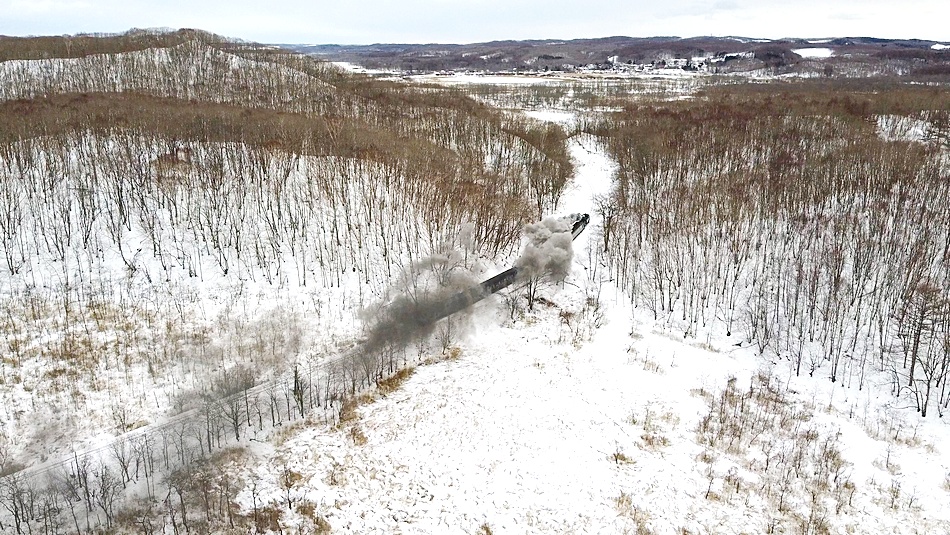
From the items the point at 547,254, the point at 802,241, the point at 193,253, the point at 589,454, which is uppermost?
the point at 802,241

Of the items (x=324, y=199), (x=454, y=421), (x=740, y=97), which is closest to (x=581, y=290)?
(x=454, y=421)

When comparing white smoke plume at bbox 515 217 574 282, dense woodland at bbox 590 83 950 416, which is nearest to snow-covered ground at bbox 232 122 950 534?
dense woodland at bbox 590 83 950 416

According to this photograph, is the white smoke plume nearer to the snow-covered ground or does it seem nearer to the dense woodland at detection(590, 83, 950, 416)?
the dense woodland at detection(590, 83, 950, 416)

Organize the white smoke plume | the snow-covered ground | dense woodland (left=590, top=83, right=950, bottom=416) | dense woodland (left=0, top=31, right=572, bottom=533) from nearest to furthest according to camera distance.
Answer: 1. the snow-covered ground
2. dense woodland (left=0, top=31, right=572, bottom=533)
3. dense woodland (left=590, top=83, right=950, bottom=416)
4. the white smoke plume

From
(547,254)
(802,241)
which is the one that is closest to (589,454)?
(547,254)

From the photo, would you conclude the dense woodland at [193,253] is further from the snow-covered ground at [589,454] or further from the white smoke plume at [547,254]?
the snow-covered ground at [589,454]

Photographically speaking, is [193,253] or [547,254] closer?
[193,253]

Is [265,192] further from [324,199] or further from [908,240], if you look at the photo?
[908,240]

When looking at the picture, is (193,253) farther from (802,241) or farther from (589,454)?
(802,241)

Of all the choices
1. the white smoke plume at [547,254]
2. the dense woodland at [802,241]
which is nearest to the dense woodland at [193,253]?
the white smoke plume at [547,254]
